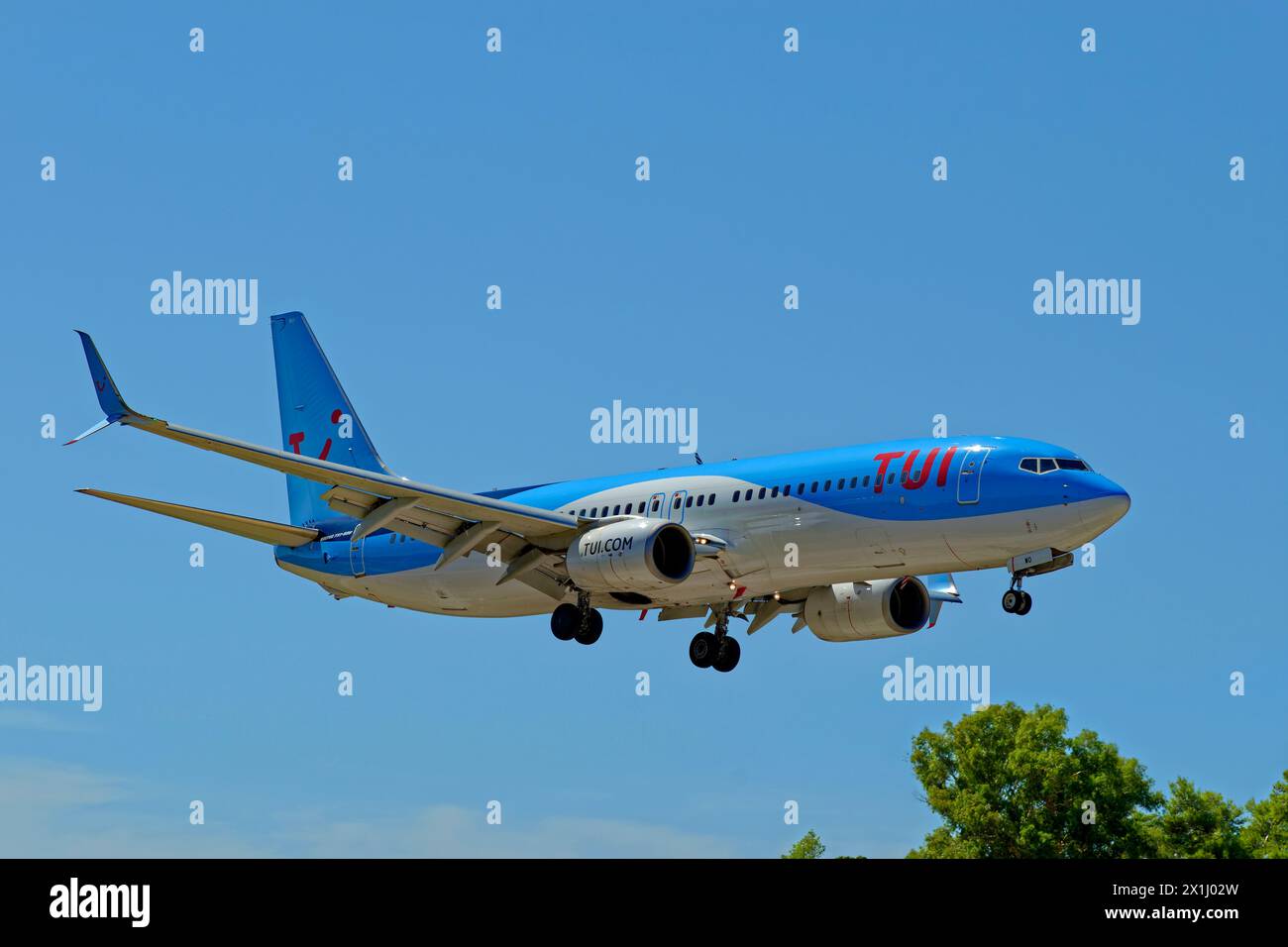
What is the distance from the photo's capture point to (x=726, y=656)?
56688 mm

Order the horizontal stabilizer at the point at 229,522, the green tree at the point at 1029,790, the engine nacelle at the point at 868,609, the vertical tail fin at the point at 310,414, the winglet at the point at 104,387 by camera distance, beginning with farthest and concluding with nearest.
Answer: the green tree at the point at 1029,790, the vertical tail fin at the point at 310,414, the engine nacelle at the point at 868,609, the horizontal stabilizer at the point at 229,522, the winglet at the point at 104,387

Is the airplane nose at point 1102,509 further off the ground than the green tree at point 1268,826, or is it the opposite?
the airplane nose at point 1102,509

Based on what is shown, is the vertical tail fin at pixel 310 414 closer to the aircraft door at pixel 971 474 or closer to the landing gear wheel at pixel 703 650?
the landing gear wheel at pixel 703 650

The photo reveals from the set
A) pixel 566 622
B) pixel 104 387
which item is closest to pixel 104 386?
pixel 104 387

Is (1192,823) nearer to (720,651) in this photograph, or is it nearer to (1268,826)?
(1268,826)

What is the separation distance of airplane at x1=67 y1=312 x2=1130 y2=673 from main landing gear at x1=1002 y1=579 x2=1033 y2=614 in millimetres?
42

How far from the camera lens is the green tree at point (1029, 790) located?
94.0m

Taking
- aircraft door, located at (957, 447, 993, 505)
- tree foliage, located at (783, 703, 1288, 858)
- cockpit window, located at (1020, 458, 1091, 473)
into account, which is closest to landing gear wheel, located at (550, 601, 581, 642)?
aircraft door, located at (957, 447, 993, 505)

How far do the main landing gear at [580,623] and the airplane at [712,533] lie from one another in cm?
5

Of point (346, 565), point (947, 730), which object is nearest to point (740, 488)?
point (346, 565)

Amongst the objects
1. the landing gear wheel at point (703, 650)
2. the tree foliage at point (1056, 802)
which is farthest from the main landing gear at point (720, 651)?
the tree foliage at point (1056, 802)
